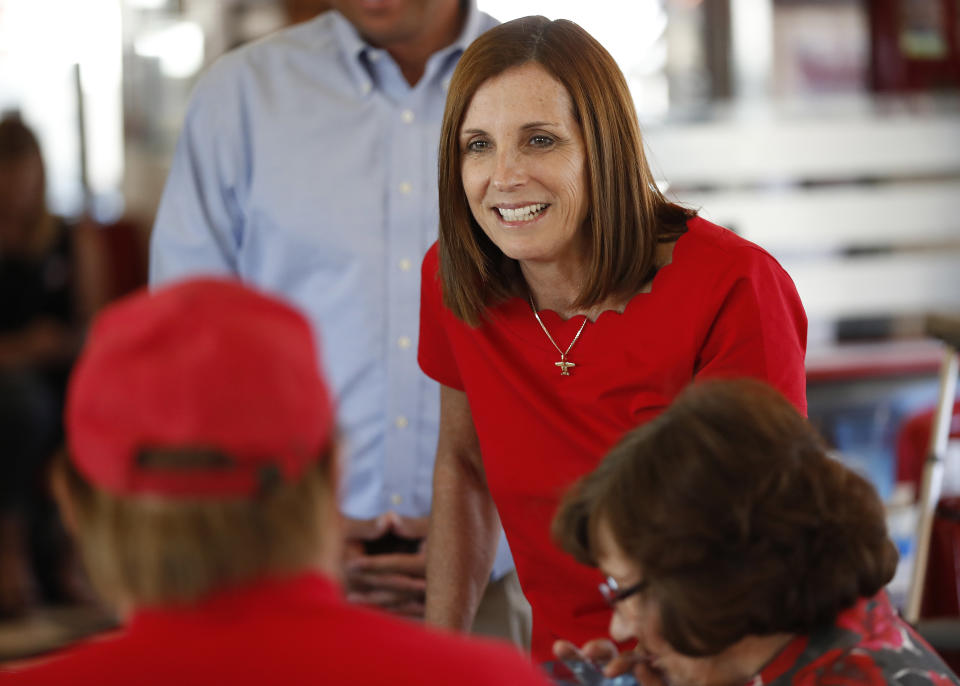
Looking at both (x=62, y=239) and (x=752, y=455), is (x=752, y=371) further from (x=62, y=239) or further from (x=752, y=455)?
(x=62, y=239)

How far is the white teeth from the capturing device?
1.58 meters

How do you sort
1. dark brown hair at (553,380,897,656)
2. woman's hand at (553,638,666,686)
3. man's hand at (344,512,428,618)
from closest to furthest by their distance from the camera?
1. dark brown hair at (553,380,897,656)
2. woman's hand at (553,638,666,686)
3. man's hand at (344,512,428,618)

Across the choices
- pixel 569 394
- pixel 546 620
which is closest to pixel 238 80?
pixel 569 394

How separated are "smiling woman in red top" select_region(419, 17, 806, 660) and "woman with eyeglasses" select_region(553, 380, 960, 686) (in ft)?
1.19

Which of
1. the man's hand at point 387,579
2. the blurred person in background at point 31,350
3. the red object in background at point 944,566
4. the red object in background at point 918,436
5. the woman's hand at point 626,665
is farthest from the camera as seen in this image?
the blurred person in background at point 31,350

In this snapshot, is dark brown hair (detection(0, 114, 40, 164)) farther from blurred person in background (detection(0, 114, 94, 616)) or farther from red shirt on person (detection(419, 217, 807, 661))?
red shirt on person (detection(419, 217, 807, 661))

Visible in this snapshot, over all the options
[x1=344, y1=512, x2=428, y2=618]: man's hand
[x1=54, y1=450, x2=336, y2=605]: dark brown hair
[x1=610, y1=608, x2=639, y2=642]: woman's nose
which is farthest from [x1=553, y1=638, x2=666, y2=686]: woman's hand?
[x1=344, y1=512, x2=428, y2=618]: man's hand

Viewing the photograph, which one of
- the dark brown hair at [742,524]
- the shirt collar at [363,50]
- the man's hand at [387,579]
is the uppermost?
the shirt collar at [363,50]

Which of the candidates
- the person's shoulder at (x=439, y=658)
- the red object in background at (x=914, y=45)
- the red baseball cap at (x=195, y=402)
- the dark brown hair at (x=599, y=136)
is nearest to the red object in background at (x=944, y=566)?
the dark brown hair at (x=599, y=136)

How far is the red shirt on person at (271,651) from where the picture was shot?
76 cm

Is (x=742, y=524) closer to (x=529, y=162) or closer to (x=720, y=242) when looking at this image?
(x=720, y=242)

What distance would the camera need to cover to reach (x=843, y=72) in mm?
6293

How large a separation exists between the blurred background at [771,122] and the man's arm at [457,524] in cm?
346

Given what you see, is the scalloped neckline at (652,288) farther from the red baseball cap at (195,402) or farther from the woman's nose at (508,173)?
the red baseball cap at (195,402)
